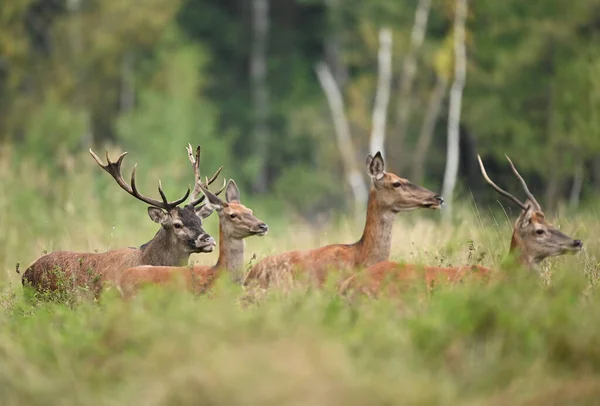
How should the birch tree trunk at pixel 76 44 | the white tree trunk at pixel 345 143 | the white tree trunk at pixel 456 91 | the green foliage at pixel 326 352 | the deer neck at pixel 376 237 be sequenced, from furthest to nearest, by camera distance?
the white tree trunk at pixel 345 143
the birch tree trunk at pixel 76 44
the white tree trunk at pixel 456 91
the deer neck at pixel 376 237
the green foliage at pixel 326 352

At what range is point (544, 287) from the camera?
8.66 metres

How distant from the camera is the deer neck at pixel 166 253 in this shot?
→ 10984 mm

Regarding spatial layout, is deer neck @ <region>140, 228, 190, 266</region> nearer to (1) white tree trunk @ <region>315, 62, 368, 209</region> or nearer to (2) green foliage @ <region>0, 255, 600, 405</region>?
(2) green foliage @ <region>0, 255, 600, 405</region>

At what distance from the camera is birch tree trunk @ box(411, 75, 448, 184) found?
2928 cm

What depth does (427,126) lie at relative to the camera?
2998cm

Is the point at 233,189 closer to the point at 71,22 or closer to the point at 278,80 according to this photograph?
the point at 71,22

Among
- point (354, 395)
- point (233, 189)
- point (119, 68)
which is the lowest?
point (354, 395)

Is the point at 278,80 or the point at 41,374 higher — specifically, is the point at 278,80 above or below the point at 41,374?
above

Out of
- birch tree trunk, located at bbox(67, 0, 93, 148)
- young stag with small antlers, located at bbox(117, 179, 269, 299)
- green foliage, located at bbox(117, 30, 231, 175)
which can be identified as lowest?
young stag with small antlers, located at bbox(117, 179, 269, 299)

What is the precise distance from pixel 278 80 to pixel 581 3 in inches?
575

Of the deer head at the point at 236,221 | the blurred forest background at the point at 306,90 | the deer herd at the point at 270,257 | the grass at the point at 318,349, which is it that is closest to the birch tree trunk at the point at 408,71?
the blurred forest background at the point at 306,90

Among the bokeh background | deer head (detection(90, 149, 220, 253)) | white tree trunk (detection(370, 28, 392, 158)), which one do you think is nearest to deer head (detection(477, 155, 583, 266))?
deer head (detection(90, 149, 220, 253))

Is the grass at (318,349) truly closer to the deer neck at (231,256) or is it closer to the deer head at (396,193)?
the deer neck at (231,256)

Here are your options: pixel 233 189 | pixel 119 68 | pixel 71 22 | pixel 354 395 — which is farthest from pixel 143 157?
pixel 354 395
